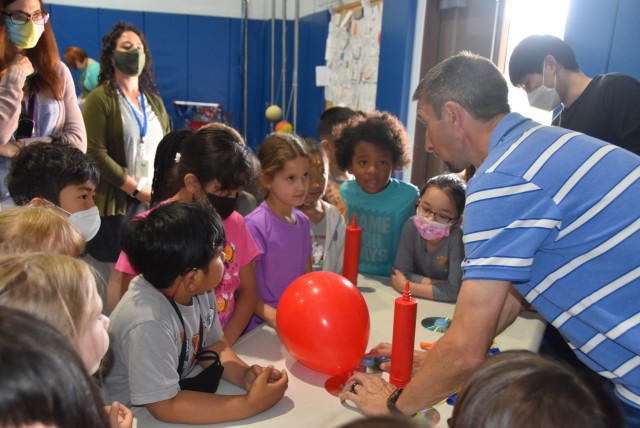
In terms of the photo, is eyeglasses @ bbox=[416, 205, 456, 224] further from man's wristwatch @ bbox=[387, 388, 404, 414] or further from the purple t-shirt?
man's wristwatch @ bbox=[387, 388, 404, 414]

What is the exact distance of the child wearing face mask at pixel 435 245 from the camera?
214 cm

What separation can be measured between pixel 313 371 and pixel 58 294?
79 centimetres

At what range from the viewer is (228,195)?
6.03ft

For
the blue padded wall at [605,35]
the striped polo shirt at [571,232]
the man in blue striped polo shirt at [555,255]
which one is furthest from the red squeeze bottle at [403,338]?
the blue padded wall at [605,35]

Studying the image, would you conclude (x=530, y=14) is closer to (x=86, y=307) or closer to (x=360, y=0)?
(x=360, y=0)

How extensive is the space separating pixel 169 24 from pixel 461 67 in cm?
605

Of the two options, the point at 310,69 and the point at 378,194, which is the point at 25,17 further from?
the point at 310,69

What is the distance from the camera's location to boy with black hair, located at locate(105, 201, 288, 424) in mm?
1204

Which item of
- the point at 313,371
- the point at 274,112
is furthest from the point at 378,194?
the point at 274,112

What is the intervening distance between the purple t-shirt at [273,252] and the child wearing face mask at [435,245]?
0.48m

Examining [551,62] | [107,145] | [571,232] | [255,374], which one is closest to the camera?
[571,232]

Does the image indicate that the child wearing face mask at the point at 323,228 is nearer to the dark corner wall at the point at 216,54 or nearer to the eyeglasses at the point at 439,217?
the eyeglasses at the point at 439,217

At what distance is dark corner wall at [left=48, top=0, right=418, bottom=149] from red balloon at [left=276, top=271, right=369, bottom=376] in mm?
4326

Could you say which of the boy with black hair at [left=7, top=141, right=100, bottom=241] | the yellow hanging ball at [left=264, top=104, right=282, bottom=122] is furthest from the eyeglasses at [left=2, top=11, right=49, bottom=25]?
the yellow hanging ball at [left=264, top=104, right=282, bottom=122]
